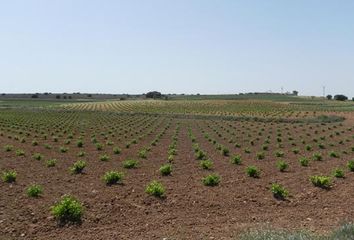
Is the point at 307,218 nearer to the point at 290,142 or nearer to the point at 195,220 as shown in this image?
the point at 195,220

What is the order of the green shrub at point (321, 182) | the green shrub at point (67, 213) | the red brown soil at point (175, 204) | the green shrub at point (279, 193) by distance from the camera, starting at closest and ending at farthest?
the red brown soil at point (175, 204), the green shrub at point (67, 213), the green shrub at point (279, 193), the green shrub at point (321, 182)

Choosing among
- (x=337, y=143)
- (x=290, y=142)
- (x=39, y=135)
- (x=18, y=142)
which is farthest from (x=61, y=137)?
(x=337, y=143)

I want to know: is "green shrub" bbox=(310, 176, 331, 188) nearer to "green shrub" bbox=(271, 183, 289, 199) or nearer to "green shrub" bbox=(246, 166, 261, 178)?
"green shrub" bbox=(271, 183, 289, 199)

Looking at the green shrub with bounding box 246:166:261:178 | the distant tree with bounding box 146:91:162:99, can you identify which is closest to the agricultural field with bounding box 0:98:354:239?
the green shrub with bounding box 246:166:261:178

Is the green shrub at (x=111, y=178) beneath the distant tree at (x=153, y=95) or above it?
beneath

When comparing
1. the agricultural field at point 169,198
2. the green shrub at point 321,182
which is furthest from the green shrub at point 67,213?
the green shrub at point 321,182

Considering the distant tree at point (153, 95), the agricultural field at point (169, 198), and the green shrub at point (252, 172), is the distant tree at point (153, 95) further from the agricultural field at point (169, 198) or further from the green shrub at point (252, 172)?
the green shrub at point (252, 172)

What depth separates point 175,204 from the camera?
12477mm

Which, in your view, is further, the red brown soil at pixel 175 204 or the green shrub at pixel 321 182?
the green shrub at pixel 321 182

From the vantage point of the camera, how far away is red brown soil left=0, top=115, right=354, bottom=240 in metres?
10.1

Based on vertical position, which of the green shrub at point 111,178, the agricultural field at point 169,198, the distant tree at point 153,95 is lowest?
the agricultural field at point 169,198

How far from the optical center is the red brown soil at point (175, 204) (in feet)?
33.1

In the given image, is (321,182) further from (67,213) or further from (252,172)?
(67,213)

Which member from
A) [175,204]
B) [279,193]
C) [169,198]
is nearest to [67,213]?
[175,204]
